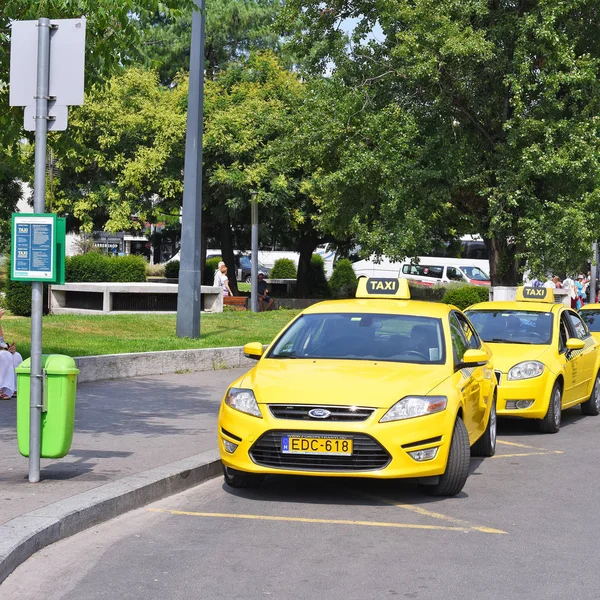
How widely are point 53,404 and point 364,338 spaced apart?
281 cm

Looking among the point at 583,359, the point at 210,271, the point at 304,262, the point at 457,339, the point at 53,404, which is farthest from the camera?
the point at 210,271

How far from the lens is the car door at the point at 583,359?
13.8 m

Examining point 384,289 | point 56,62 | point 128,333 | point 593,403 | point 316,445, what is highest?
point 56,62

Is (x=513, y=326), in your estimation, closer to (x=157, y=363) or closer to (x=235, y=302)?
(x=157, y=363)

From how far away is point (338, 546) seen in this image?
6.80 metres

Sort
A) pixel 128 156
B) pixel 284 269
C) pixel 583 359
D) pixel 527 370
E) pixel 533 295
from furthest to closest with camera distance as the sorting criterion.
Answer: pixel 284 269 < pixel 128 156 < pixel 533 295 < pixel 583 359 < pixel 527 370

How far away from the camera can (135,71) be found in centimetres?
4103

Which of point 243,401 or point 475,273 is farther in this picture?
point 475,273

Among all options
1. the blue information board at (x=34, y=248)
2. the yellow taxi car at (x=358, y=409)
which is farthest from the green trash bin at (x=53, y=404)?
the yellow taxi car at (x=358, y=409)

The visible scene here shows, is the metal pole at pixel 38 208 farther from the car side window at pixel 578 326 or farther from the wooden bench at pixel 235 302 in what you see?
the wooden bench at pixel 235 302

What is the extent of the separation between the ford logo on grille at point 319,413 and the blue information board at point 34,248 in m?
2.08

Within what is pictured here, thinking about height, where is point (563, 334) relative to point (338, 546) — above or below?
above

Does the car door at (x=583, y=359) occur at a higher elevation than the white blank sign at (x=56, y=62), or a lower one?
lower

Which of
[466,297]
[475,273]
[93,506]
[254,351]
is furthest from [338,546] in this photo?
[475,273]
